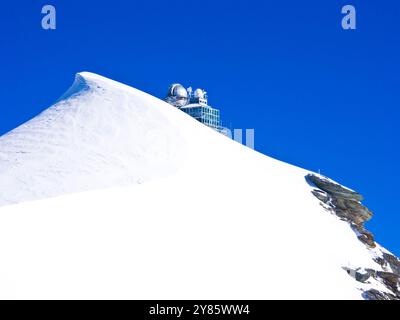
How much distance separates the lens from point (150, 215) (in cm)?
4888

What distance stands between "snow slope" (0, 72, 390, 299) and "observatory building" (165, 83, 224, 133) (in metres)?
15.0

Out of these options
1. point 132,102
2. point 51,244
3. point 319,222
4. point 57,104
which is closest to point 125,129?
point 132,102

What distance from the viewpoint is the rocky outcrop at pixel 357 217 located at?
174ft

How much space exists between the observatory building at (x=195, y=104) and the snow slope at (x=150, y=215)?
1503cm

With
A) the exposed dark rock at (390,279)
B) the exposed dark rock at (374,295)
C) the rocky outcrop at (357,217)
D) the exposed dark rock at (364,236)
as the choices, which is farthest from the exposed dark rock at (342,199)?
the exposed dark rock at (374,295)

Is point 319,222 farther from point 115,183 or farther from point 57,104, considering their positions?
point 57,104

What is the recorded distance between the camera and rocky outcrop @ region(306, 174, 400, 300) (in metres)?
53.0

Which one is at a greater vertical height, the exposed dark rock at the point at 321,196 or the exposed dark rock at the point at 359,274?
the exposed dark rock at the point at 321,196

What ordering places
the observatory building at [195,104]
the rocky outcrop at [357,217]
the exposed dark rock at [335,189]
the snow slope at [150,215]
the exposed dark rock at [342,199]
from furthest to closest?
the observatory building at [195,104] → the exposed dark rock at [335,189] → the exposed dark rock at [342,199] → the rocky outcrop at [357,217] → the snow slope at [150,215]

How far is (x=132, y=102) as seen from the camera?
2694 inches

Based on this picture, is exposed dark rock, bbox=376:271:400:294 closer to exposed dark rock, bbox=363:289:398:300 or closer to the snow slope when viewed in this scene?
the snow slope

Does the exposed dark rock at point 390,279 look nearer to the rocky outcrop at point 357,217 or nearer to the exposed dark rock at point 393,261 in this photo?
the rocky outcrop at point 357,217

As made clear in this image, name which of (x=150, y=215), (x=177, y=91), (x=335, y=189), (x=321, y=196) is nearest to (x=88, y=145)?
(x=150, y=215)

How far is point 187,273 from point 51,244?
8052 millimetres
